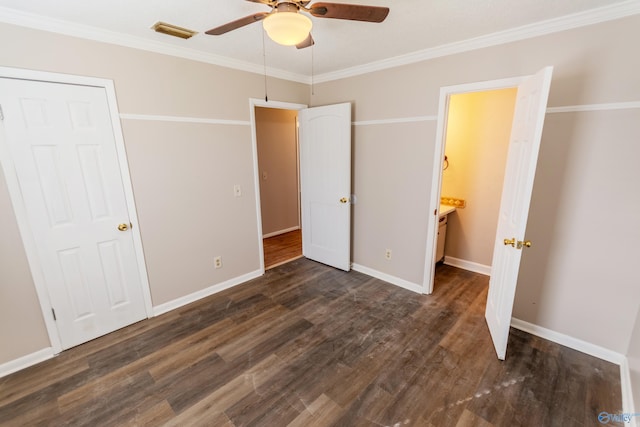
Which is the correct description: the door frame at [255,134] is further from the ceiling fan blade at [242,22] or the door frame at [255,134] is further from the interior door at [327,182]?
the ceiling fan blade at [242,22]

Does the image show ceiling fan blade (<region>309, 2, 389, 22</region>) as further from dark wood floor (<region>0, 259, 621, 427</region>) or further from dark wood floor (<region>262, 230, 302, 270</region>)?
dark wood floor (<region>262, 230, 302, 270</region>)

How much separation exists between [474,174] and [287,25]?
303 centimetres

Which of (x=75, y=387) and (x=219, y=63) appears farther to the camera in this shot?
(x=219, y=63)

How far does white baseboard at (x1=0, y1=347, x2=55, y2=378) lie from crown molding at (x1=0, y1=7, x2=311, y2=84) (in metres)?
2.34

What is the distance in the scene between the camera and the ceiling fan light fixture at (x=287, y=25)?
132cm

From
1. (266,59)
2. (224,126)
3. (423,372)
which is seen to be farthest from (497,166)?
(224,126)

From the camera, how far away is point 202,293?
300 cm

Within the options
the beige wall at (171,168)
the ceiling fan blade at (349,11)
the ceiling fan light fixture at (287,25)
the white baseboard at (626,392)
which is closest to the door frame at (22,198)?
the beige wall at (171,168)

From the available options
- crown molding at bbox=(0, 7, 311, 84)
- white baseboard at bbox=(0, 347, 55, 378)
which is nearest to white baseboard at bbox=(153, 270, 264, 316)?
white baseboard at bbox=(0, 347, 55, 378)

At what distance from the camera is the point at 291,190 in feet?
17.8

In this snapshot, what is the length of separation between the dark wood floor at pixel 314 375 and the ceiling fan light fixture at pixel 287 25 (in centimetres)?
213

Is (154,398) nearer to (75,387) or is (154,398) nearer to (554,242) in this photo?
(75,387)

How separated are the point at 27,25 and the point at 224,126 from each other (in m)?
1.46

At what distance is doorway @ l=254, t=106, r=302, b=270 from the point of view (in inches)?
187
